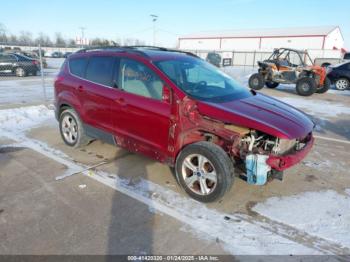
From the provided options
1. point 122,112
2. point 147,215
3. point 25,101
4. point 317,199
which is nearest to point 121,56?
point 122,112

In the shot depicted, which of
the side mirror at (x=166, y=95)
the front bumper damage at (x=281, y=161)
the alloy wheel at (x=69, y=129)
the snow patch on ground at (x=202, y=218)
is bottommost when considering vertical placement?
the snow patch on ground at (x=202, y=218)

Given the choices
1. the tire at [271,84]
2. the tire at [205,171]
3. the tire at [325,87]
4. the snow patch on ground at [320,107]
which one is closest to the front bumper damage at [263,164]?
the tire at [205,171]

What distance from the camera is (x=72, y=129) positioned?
17.7 feet

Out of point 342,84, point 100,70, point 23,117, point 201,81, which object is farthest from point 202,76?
point 342,84

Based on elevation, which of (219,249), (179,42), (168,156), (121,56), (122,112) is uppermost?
(179,42)

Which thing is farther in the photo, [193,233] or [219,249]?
[193,233]

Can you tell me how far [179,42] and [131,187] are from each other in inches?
2723

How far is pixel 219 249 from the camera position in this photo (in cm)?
284

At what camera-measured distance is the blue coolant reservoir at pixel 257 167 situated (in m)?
3.28

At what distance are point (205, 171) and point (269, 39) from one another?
57.5m

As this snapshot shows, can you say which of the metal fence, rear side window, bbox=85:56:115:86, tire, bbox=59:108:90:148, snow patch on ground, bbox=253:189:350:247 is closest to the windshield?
rear side window, bbox=85:56:115:86

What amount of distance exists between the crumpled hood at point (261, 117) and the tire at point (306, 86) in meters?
9.47

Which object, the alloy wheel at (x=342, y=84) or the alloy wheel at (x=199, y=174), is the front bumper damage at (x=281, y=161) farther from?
the alloy wheel at (x=342, y=84)

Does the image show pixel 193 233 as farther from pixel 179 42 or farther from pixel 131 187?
pixel 179 42
